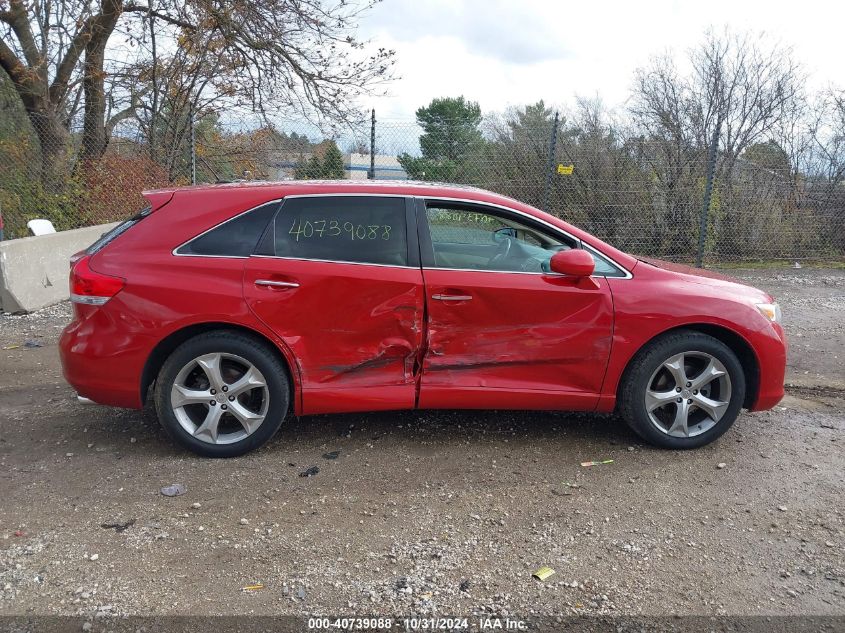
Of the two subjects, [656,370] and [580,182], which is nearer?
[656,370]

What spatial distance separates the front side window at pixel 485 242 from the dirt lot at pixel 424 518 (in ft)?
3.79

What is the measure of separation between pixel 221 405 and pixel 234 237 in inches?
39.6

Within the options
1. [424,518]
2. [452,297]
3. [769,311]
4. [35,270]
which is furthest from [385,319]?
[35,270]

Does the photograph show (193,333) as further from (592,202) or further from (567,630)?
(592,202)

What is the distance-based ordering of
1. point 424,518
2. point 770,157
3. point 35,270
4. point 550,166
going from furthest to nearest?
1. point 770,157
2. point 550,166
3. point 35,270
4. point 424,518

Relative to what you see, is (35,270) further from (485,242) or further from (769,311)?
(769,311)

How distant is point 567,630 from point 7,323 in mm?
7189

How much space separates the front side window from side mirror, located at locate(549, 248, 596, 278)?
0.38 ft

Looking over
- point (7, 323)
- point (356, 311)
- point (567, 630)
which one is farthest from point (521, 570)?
point (7, 323)

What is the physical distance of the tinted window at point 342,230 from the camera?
4.01 m

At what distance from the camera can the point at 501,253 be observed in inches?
165

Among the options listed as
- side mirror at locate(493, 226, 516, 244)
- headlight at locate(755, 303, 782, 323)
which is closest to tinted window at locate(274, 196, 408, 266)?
side mirror at locate(493, 226, 516, 244)

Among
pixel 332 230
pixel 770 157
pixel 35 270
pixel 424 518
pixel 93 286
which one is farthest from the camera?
pixel 770 157

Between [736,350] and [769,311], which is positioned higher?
[769,311]
